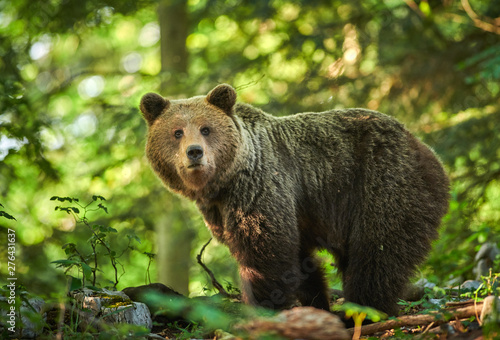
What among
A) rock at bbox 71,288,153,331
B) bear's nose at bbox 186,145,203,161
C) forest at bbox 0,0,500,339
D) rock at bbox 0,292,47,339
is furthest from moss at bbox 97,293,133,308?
forest at bbox 0,0,500,339

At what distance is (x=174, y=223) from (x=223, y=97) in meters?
6.79

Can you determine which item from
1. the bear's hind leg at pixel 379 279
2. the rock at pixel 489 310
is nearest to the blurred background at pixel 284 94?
the bear's hind leg at pixel 379 279

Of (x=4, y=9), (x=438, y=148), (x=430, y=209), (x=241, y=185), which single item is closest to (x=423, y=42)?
(x=438, y=148)

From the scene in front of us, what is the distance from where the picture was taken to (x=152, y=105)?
553 cm

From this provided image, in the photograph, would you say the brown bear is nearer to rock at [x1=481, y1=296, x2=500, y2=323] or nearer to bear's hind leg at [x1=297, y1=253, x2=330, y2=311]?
bear's hind leg at [x1=297, y1=253, x2=330, y2=311]

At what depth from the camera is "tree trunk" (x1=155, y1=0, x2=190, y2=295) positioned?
1135cm

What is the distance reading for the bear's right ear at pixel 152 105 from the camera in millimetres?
5461

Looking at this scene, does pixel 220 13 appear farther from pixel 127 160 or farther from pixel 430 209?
pixel 430 209

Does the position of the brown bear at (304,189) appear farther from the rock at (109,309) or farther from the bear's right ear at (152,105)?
the rock at (109,309)

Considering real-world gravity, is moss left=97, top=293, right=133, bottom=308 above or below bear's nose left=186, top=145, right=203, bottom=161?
below

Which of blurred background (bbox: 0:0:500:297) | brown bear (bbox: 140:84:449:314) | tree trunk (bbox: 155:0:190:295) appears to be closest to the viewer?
brown bear (bbox: 140:84:449:314)

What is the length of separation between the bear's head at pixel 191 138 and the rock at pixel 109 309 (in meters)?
1.41

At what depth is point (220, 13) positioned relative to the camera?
10.8 meters

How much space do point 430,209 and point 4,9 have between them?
A: 9.84m
